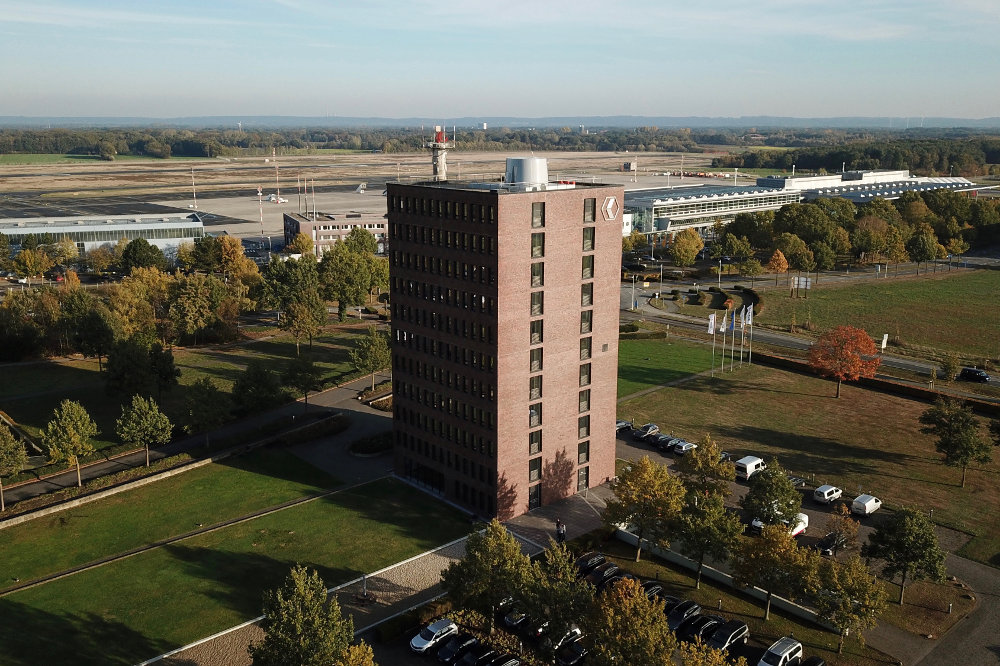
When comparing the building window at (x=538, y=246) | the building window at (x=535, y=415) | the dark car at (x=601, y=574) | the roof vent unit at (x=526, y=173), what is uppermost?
the roof vent unit at (x=526, y=173)

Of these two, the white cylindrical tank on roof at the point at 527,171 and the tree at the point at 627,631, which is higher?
the white cylindrical tank on roof at the point at 527,171

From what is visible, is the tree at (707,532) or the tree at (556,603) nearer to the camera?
the tree at (556,603)

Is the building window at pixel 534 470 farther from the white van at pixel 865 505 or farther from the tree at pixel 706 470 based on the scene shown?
the white van at pixel 865 505

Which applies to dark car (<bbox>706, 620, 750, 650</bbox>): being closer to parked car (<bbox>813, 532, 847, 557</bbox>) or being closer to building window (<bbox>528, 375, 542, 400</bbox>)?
parked car (<bbox>813, 532, 847, 557</bbox>)

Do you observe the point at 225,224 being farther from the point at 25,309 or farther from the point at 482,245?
the point at 482,245

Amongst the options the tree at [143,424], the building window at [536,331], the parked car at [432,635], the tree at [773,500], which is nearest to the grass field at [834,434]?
the tree at [773,500]

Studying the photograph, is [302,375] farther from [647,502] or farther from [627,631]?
[627,631]

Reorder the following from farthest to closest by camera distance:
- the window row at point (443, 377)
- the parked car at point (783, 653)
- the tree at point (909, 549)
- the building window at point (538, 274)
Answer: the window row at point (443, 377)
the building window at point (538, 274)
the tree at point (909, 549)
the parked car at point (783, 653)

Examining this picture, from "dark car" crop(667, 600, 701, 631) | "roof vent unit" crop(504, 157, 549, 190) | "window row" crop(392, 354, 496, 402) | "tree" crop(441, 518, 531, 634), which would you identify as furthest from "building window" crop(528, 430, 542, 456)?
"roof vent unit" crop(504, 157, 549, 190)
